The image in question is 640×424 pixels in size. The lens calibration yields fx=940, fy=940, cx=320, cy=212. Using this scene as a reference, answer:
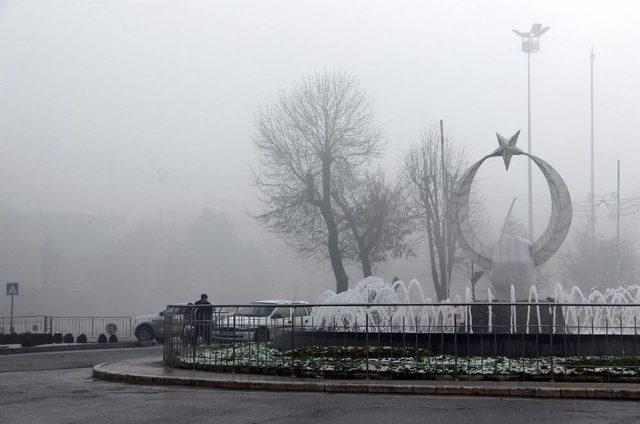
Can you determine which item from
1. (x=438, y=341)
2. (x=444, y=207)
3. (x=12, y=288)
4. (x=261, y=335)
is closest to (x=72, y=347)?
(x=12, y=288)

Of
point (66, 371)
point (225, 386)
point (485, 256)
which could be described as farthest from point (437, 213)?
point (225, 386)

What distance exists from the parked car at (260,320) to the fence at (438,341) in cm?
2

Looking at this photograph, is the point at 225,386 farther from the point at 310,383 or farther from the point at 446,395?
the point at 446,395

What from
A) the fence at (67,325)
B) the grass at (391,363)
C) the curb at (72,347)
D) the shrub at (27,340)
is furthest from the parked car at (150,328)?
the grass at (391,363)

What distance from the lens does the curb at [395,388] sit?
13727mm

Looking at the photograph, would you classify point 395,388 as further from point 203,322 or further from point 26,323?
point 26,323

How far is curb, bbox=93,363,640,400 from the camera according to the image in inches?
540

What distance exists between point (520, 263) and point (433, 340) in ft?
28.8

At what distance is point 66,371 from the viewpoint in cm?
2061

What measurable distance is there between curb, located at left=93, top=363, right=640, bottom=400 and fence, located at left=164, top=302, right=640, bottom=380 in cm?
108

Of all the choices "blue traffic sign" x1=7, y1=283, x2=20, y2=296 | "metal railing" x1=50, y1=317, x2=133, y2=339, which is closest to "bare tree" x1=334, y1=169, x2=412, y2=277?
"metal railing" x1=50, y1=317, x2=133, y2=339

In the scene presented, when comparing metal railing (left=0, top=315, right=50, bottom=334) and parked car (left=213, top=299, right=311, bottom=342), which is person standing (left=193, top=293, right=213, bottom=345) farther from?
metal railing (left=0, top=315, right=50, bottom=334)

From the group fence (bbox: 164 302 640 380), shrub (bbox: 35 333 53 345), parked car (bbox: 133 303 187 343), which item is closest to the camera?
fence (bbox: 164 302 640 380)

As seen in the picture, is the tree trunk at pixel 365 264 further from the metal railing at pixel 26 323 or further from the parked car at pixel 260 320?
the parked car at pixel 260 320
